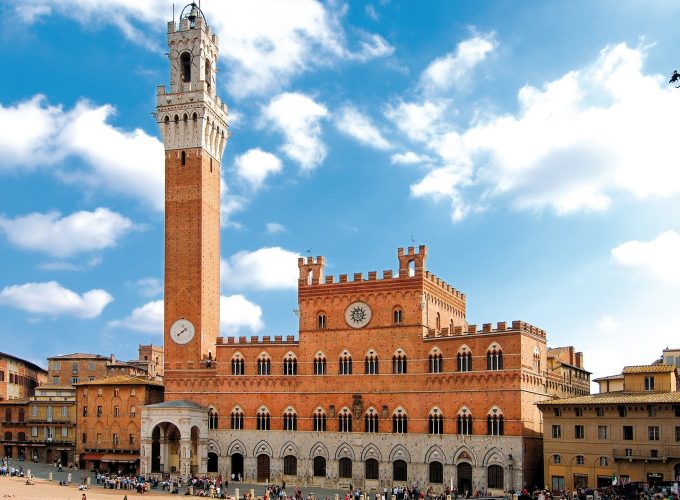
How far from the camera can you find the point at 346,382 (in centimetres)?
7006

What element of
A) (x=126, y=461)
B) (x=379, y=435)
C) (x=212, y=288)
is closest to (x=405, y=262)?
(x=379, y=435)

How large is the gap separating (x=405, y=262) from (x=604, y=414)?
20008 millimetres

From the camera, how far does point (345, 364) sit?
70312mm

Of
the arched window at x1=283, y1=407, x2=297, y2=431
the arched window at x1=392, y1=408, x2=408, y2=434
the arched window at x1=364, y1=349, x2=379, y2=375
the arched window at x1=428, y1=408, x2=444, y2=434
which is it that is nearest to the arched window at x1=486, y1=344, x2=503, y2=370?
the arched window at x1=428, y1=408, x2=444, y2=434

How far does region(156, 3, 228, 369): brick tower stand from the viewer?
75875 mm

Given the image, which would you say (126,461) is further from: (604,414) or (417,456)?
(604,414)

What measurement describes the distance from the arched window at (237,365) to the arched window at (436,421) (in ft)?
57.9

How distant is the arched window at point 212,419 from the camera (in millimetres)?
73625

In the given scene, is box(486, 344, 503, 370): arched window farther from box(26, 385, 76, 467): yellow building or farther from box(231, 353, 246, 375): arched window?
box(26, 385, 76, 467): yellow building

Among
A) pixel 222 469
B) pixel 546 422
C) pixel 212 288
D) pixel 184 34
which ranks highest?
pixel 184 34

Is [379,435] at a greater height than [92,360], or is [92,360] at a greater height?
[92,360]

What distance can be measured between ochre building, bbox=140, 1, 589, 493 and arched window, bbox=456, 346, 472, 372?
12 centimetres

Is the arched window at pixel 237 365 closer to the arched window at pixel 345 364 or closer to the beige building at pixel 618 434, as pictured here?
the arched window at pixel 345 364

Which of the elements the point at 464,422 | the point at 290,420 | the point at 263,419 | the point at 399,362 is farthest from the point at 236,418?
the point at 464,422
